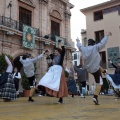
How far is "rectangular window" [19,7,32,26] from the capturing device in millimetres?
17945

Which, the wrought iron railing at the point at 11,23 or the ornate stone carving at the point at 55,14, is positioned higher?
the ornate stone carving at the point at 55,14

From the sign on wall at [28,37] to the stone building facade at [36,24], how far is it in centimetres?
31

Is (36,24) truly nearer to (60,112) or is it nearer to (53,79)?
(53,79)

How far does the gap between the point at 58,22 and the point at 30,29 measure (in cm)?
496

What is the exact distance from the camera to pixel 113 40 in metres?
27.8

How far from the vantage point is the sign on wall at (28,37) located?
17.0 meters

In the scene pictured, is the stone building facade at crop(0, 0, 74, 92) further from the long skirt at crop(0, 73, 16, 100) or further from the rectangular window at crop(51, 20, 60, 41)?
the long skirt at crop(0, 73, 16, 100)

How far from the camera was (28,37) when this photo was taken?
56.4 feet

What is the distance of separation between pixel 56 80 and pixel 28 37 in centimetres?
1127

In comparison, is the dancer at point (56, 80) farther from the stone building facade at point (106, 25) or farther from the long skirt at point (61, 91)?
the stone building facade at point (106, 25)

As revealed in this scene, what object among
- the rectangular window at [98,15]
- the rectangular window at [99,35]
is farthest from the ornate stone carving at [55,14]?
the rectangular window at [98,15]

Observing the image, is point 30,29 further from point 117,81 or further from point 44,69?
point 117,81

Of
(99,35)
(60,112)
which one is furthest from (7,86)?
(99,35)

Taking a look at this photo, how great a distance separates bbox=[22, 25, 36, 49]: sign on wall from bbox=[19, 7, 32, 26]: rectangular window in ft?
3.52
